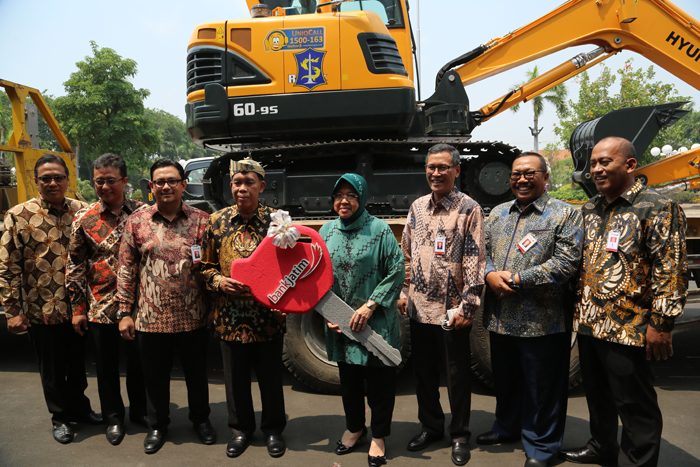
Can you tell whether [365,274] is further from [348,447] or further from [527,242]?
[348,447]

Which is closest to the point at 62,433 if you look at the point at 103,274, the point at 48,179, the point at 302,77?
the point at 103,274

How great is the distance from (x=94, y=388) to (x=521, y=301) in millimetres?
4042

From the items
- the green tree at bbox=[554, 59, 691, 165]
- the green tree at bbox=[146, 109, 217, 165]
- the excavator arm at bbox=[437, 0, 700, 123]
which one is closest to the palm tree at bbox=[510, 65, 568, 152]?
the green tree at bbox=[554, 59, 691, 165]

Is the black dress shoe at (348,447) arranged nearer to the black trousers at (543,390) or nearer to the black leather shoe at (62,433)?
the black trousers at (543,390)

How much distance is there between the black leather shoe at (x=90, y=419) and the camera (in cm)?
369

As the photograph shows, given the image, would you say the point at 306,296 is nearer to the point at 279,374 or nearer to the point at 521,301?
the point at 279,374

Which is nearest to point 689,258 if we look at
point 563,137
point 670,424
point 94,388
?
point 670,424

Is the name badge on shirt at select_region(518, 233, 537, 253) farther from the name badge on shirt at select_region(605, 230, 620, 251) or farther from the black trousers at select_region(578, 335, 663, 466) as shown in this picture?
the black trousers at select_region(578, 335, 663, 466)

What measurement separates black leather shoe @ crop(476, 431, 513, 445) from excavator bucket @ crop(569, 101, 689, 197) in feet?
10.7

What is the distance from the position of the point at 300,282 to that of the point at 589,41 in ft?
19.9

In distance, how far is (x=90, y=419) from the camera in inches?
146

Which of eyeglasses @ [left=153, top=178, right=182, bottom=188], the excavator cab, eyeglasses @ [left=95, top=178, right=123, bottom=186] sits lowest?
eyeglasses @ [left=153, top=178, right=182, bottom=188]

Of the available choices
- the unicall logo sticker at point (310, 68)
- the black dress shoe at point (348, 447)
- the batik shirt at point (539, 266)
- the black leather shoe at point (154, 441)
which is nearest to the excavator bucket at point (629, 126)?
the batik shirt at point (539, 266)

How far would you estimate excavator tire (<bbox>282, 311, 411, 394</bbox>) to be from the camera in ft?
13.8
